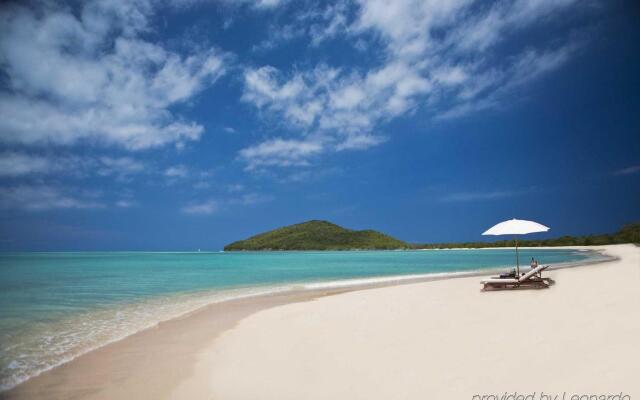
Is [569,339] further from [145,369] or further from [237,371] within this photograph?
[145,369]

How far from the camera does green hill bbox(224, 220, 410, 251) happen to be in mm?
157750

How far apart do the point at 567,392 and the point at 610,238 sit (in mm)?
106674

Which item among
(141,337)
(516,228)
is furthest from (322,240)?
(141,337)

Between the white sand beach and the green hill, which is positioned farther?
the green hill

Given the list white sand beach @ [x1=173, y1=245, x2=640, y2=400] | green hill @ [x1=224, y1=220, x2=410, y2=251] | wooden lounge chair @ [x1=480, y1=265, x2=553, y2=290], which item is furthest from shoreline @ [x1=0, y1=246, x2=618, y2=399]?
green hill @ [x1=224, y1=220, x2=410, y2=251]

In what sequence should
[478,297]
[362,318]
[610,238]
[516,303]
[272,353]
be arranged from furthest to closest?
[610,238] < [478,297] < [516,303] < [362,318] < [272,353]

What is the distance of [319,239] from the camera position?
522ft

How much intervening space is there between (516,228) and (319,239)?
146 meters

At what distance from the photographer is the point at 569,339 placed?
221 inches

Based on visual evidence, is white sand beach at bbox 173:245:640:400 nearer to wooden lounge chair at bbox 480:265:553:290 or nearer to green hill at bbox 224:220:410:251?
wooden lounge chair at bbox 480:265:553:290

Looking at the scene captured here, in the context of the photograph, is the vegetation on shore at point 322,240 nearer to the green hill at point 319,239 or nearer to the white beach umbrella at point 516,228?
the green hill at point 319,239

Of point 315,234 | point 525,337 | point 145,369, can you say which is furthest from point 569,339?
point 315,234

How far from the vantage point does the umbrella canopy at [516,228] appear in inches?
558

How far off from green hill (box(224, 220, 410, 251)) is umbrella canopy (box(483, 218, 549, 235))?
460 feet
